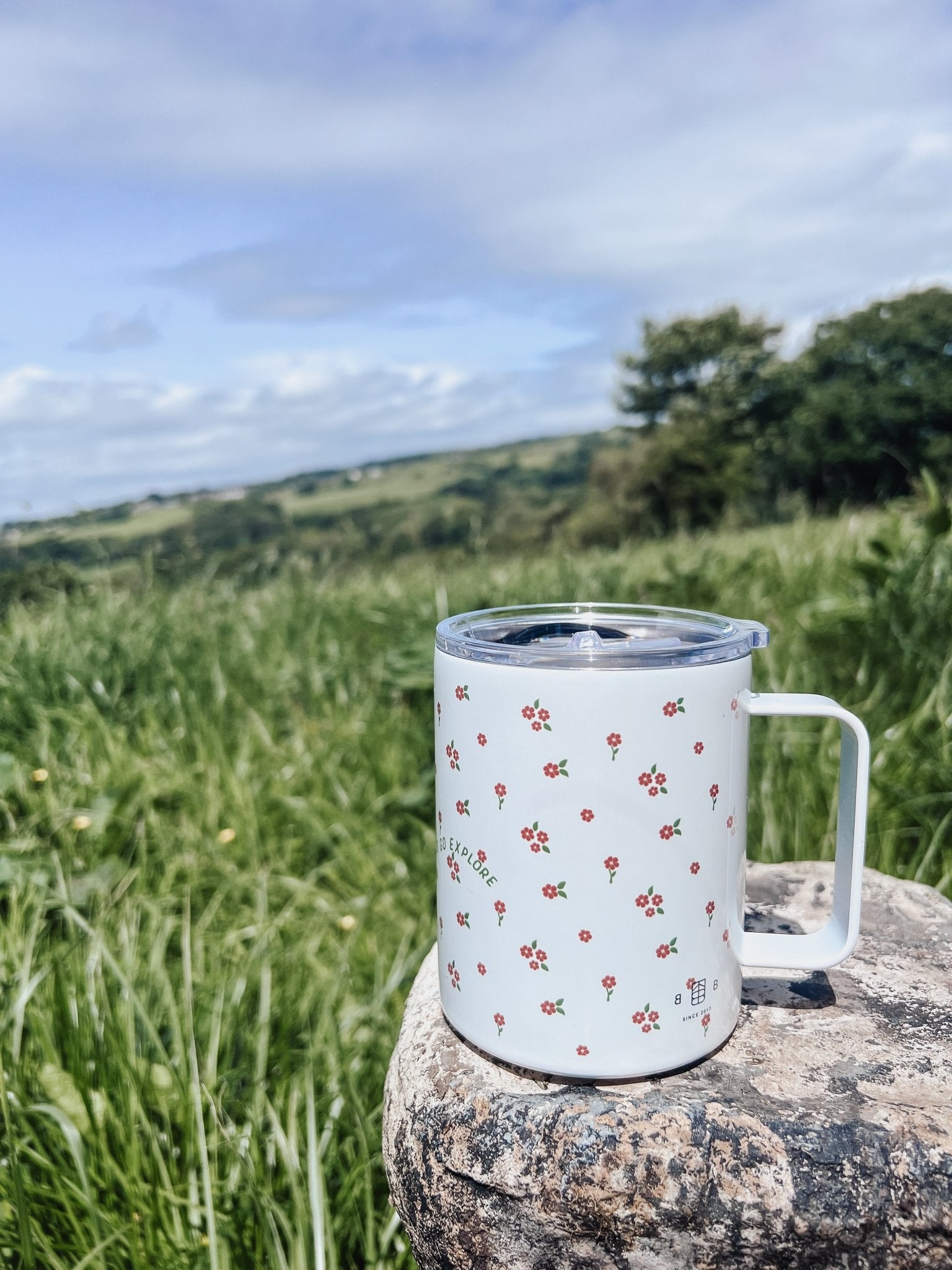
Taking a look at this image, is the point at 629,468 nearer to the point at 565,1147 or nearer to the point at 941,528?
the point at 941,528

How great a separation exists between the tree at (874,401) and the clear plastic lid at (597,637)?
2304cm

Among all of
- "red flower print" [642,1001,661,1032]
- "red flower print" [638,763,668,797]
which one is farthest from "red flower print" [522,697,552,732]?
"red flower print" [642,1001,661,1032]

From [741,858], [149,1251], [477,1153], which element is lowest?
[149,1251]

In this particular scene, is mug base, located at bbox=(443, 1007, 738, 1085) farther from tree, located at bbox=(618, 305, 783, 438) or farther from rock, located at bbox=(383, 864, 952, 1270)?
tree, located at bbox=(618, 305, 783, 438)

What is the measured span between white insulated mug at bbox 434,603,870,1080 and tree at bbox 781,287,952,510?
2330 centimetres

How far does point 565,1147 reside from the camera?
108 centimetres

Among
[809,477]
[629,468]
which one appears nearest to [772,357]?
[809,477]

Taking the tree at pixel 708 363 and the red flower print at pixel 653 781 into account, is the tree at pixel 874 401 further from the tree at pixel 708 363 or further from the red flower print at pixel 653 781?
the red flower print at pixel 653 781

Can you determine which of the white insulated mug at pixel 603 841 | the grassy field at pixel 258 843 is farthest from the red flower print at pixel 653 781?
the grassy field at pixel 258 843

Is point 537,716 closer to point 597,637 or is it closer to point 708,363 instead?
point 597,637

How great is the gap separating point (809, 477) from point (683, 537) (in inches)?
918

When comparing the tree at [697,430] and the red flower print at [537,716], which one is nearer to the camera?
the red flower print at [537,716]

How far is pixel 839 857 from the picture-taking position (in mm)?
1235

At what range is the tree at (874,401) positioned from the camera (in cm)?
2361
